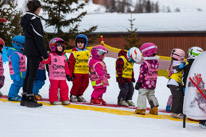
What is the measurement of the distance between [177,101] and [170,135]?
2038mm

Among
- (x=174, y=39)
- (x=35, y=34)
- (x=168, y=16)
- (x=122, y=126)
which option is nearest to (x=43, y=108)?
(x=35, y=34)

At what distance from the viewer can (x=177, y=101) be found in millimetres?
7391

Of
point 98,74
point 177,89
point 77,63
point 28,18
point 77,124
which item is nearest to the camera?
point 77,124

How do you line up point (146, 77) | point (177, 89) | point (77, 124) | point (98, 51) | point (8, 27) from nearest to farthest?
point (77, 124), point (177, 89), point (146, 77), point (98, 51), point (8, 27)

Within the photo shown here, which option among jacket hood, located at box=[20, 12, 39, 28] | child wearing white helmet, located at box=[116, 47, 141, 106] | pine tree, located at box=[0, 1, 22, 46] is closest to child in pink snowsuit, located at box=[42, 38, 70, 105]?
jacket hood, located at box=[20, 12, 39, 28]

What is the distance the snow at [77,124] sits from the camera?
5282mm

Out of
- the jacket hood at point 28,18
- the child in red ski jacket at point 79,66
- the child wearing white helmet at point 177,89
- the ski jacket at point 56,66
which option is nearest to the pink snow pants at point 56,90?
the ski jacket at point 56,66

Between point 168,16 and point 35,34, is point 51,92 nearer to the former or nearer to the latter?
point 35,34

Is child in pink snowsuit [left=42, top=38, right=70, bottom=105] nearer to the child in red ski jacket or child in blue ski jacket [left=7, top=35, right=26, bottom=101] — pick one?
child in blue ski jacket [left=7, top=35, right=26, bottom=101]

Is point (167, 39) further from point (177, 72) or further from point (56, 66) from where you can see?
point (177, 72)

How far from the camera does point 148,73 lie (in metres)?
7.60

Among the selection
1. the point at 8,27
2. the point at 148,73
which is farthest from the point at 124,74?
the point at 8,27

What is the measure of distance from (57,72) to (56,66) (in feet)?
0.48

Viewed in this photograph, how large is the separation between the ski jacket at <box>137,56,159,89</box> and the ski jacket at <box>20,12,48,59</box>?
2.12 m
